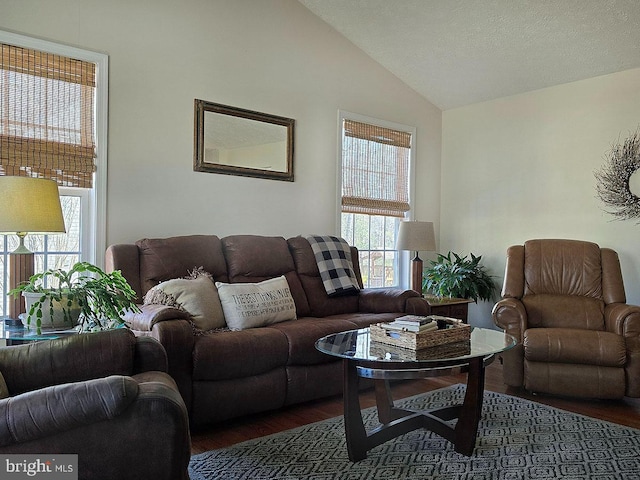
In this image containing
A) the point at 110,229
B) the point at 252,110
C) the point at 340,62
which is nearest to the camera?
the point at 110,229

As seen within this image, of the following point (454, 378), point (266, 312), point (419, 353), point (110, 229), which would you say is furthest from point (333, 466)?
point (110, 229)

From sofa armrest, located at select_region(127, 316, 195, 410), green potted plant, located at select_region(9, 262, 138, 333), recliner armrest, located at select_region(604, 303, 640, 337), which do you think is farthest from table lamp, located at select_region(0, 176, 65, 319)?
recliner armrest, located at select_region(604, 303, 640, 337)

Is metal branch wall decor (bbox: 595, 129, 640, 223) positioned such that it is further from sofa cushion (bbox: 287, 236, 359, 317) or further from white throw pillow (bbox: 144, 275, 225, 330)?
white throw pillow (bbox: 144, 275, 225, 330)

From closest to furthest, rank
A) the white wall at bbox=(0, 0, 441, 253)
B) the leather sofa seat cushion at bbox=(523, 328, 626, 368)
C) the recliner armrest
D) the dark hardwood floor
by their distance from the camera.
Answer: the dark hardwood floor → the leather sofa seat cushion at bbox=(523, 328, 626, 368) → the recliner armrest → the white wall at bbox=(0, 0, 441, 253)

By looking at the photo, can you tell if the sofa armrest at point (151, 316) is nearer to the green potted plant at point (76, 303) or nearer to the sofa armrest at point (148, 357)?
the green potted plant at point (76, 303)

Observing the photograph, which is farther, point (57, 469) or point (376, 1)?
point (376, 1)

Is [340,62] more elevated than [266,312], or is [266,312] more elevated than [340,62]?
[340,62]

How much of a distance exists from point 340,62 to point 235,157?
4.82ft

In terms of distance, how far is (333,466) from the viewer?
2451 millimetres

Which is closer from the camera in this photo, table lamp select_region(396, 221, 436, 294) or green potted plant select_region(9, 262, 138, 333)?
green potted plant select_region(9, 262, 138, 333)

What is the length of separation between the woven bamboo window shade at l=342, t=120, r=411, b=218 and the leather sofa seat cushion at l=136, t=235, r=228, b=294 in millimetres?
1634

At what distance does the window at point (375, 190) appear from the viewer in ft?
16.5

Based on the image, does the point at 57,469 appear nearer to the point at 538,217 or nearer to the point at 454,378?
the point at 454,378

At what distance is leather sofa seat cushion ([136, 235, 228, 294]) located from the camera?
343 cm
